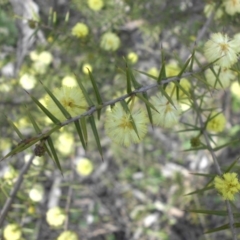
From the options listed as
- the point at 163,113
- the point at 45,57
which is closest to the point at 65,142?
the point at 45,57

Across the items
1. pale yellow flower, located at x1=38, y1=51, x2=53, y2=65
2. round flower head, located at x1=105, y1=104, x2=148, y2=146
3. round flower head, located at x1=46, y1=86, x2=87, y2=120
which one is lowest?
round flower head, located at x1=105, y1=104, x2=148, y2=146

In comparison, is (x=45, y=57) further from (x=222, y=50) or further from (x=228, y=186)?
(x=228, y=186)

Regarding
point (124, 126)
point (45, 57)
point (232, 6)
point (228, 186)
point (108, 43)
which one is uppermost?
point (45, 57)

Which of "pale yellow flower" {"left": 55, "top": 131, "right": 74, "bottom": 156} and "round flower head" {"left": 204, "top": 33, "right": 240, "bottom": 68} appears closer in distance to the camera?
"round flower head" {"left": 204, "top": 33, "right": 240, "bottom": 68}

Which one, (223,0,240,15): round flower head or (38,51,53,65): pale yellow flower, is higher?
(38,51,53,65): pale yellow flower

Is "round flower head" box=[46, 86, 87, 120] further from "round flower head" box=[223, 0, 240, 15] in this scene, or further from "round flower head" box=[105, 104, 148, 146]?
"round flower head" box=[223, 0, 240, 15]

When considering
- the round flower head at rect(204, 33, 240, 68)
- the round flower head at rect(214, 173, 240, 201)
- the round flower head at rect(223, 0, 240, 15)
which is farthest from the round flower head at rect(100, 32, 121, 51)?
the round flower head at rect(214, 173, 240, 201)

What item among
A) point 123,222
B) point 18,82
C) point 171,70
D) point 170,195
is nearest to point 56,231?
point 123,222
